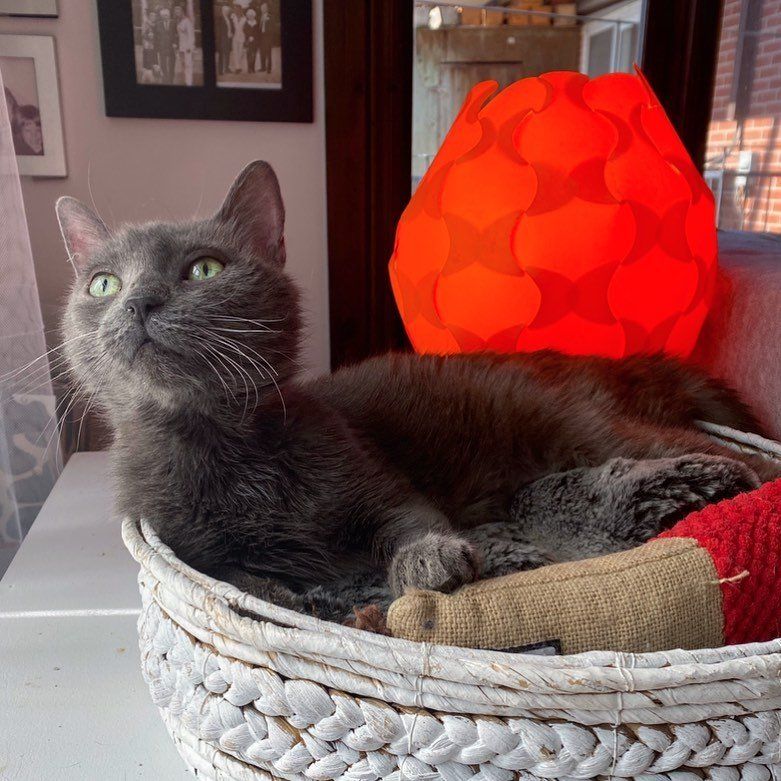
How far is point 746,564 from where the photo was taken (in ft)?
1.64

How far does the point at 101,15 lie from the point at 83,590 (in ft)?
3.69

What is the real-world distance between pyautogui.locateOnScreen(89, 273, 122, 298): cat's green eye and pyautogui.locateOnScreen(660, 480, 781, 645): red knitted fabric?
50 centimetres

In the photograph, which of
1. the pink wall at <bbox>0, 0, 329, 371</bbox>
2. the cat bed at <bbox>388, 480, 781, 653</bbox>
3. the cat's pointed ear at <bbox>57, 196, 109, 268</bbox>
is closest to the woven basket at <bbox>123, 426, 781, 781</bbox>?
the cat bed at <bbox>388, 480, 781, 653</bbox>

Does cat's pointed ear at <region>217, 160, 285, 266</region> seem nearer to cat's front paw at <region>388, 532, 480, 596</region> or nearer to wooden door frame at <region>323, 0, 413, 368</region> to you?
cat's front paw at <region>388, 532, 480, 596</region>

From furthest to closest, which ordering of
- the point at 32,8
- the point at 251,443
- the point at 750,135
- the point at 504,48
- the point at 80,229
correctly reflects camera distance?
1. the point at 750,135
2. the point at 504,48
3. the point at 32,8
4. the point at 80,229
5. the point at 251,443

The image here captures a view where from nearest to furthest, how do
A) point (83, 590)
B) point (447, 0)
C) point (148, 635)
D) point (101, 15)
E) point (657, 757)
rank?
point (657, 757) → point (148, 635) → point (83, 590) → point (101, 15) → point (447, 0)

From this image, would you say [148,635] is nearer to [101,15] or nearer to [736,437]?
[736,437]

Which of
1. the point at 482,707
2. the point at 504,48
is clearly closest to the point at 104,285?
the point at 482,707

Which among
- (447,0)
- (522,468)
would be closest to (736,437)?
(522,468)

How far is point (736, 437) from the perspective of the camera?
89 centimetres

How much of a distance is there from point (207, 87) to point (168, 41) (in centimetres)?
11

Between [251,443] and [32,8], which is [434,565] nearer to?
[251,443]

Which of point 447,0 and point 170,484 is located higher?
point 447,0

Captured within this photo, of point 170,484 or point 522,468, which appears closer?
point 170,484
